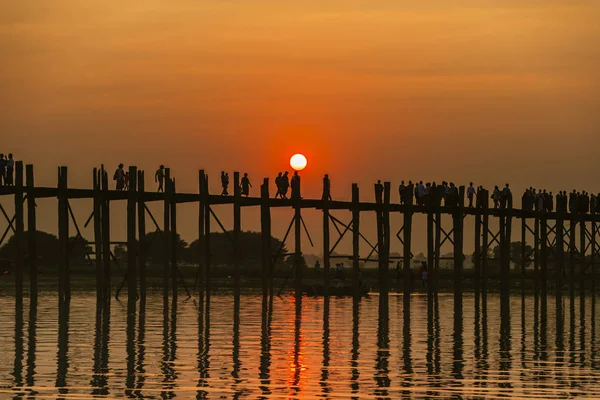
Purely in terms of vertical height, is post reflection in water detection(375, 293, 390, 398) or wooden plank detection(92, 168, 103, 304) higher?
wooden plank detection(92, 168, 103, 304)

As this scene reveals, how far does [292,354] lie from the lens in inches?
1075

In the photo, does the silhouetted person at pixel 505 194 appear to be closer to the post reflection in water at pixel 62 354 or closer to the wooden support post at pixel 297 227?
the wooden support post at pixel 297 227

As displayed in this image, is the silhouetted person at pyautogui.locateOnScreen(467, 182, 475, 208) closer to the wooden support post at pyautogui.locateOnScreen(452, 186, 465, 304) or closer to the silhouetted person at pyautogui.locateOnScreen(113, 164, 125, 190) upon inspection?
the wooden support post at pyautogui.locateOnScreen(452, 186, 465, 304)

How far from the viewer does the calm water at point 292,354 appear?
72.5 feet

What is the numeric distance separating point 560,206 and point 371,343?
3074 centimetres

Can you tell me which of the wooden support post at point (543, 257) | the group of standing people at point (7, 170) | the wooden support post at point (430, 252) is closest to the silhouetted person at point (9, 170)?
the group of standing people at point (7, 170)

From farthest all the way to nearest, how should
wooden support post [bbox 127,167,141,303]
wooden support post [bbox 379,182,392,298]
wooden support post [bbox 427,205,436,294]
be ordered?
wooden support post [bbox 427,205,436,294], wooden support post [bbox 379,182,392,298], wooden support post [bbox 127,167,141,303]

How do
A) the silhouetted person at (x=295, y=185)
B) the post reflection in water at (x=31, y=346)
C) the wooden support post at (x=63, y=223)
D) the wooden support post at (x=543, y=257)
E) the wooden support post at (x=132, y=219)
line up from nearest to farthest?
the post reflection in water at (x=31, y=346) < the wooden support post at (x=63, y=223) < the wooden support post at (x=132, y=219) < the silhouetted person at (x=295, y=185) < the wooden support post at (x=543, y=257)

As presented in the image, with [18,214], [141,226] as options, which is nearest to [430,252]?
[141,226]

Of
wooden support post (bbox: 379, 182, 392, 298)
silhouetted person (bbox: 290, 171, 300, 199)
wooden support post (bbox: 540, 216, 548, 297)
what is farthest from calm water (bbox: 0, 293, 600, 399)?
wooden support post (bbox: 540, 216, 548, 297)

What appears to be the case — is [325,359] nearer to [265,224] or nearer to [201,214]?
[201,214]

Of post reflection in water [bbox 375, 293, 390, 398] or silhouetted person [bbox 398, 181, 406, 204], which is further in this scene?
silhouetted person [bbox 398, 181, 406, 204]

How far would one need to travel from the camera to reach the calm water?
22.1 m

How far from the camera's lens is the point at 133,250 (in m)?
45.6
